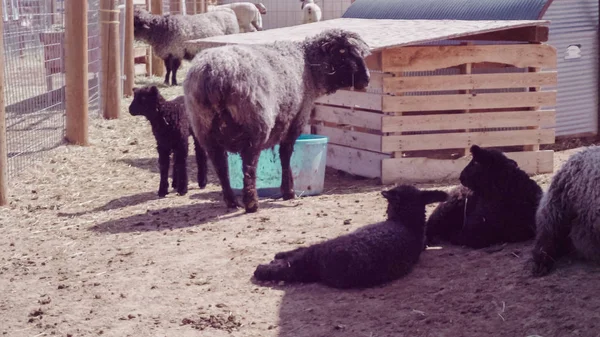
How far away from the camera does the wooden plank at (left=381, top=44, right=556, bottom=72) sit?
886cm

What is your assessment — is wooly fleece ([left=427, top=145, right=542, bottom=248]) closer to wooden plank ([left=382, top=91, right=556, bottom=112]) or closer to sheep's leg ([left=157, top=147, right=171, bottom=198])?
wooden plank ([left=382, top=91, right=556, bottom=112])

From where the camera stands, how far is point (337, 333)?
15.4 ft

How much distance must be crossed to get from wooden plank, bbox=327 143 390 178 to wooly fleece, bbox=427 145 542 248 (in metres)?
2.70

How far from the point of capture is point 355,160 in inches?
373

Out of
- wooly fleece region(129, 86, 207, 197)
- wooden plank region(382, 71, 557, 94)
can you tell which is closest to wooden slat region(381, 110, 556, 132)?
wooden plank region(382, 71, 557, 94)

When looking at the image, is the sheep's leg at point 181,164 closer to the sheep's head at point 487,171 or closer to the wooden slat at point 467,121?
the wooden slat at point 467,121

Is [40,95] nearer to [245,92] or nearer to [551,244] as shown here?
[245,92]

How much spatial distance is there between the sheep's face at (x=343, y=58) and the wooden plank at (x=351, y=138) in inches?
31.3

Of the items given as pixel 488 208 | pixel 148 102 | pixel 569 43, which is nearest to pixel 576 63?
pixel 569 43

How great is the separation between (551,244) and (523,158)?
13.9 feet

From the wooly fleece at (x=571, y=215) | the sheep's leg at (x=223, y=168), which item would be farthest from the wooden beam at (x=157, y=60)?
the wooly fleece at (x=571, y=215)

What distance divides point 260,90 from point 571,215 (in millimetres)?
3193

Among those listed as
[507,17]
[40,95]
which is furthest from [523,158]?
[40,95]

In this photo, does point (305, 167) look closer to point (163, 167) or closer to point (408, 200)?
point (163, 167)
